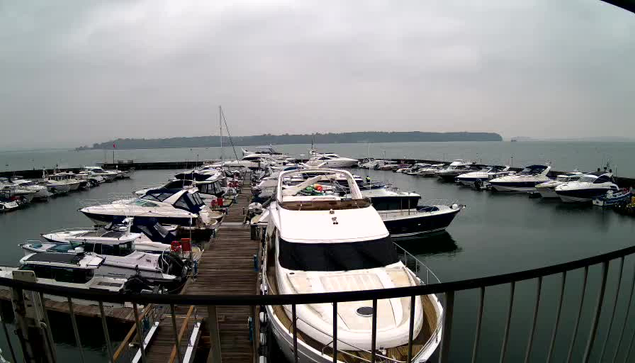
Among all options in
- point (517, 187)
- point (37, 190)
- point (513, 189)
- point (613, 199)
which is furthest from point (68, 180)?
point (613, 199)

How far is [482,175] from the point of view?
137 feet

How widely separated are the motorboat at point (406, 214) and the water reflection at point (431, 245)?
37 cm

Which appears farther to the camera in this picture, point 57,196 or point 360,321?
point 57,196

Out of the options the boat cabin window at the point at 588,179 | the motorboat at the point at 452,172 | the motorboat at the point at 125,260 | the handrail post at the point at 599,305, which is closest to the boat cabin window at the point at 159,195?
the motorboat at the point at 125,260

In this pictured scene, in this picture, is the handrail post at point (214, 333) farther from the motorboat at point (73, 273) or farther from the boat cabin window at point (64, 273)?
the boat cabin window at point (64, 273)

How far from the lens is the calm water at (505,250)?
1042 cm

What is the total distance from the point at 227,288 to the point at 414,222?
12679 millimetres

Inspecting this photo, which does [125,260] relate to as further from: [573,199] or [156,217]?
[573,199]

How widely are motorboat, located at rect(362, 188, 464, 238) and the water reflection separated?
14.5 inches

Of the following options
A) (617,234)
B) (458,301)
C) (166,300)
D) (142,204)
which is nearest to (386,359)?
(166,300)

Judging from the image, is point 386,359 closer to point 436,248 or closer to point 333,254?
point 333,254

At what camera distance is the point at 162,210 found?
2034cm

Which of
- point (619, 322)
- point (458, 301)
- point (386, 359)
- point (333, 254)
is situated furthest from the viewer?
point (458, 301)

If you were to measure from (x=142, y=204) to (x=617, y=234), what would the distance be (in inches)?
1196
